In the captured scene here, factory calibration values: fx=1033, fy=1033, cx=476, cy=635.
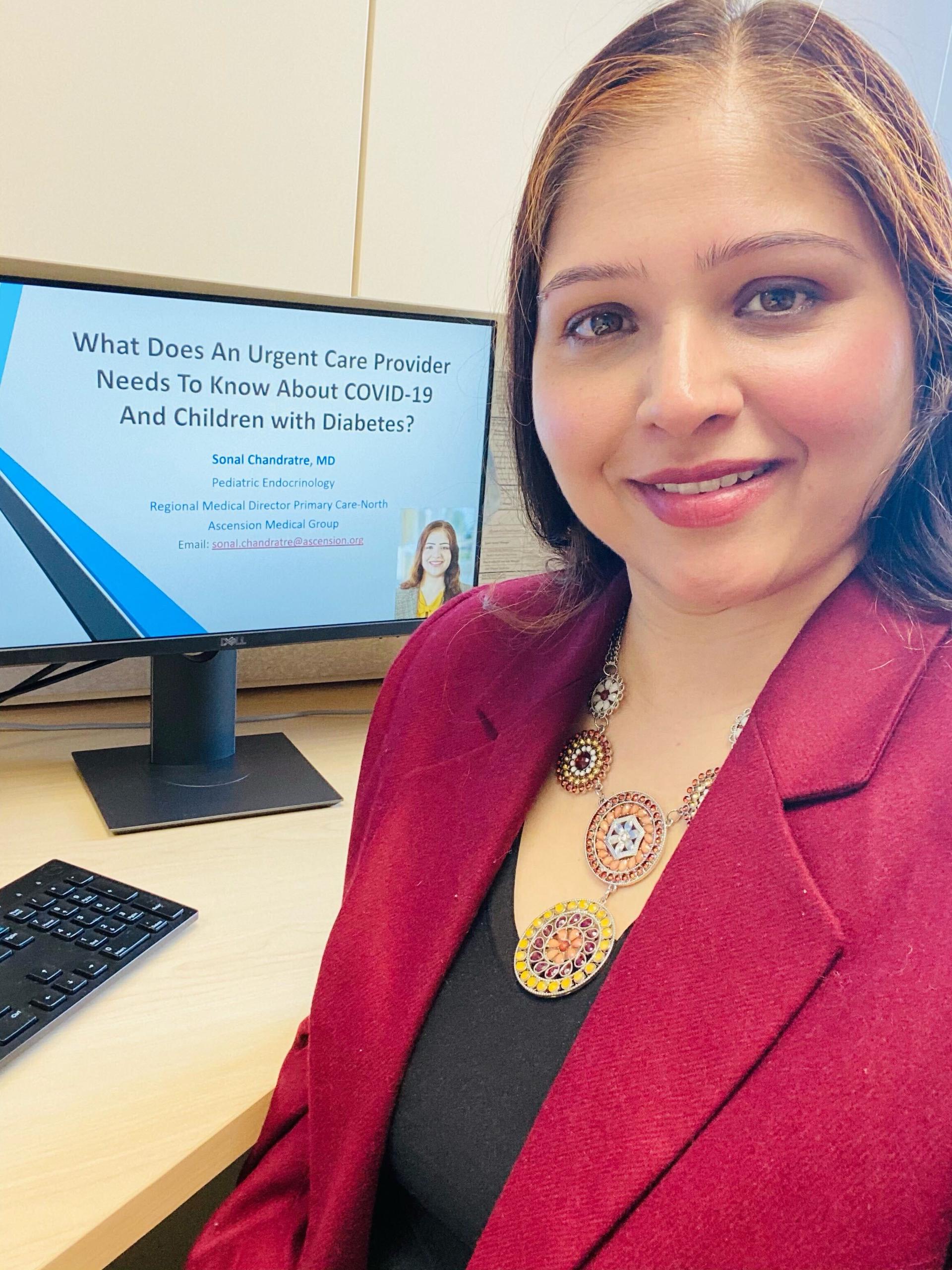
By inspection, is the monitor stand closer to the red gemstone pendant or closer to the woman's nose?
the red gemstone pendant

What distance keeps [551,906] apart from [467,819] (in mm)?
92

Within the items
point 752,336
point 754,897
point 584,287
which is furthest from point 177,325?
point 754,897

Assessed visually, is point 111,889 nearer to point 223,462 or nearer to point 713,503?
point 223,462

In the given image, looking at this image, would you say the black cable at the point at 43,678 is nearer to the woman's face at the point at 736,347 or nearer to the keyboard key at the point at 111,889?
the keyboard key at the point at 111,889

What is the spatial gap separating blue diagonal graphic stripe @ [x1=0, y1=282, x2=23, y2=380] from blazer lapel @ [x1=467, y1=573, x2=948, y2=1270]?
2.35ft

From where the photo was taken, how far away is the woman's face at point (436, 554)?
119 cm

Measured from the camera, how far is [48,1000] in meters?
0.69

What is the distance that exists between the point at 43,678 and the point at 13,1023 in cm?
57

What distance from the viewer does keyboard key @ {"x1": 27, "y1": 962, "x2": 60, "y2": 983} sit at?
0.71 metres

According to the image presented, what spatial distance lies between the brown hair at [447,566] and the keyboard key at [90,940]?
532 millimetres

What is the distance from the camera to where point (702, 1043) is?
1.65 ft

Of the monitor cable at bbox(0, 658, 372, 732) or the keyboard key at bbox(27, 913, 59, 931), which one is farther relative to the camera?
the monitor cable at bbox(0, 658, 372, 732)

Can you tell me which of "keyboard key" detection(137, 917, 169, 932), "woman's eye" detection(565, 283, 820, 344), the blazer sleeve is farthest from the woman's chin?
"keyboard key" detection(137, 917, 169, 932)

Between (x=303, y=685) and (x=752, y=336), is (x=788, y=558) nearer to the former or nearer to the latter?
(x=752, y=336)
